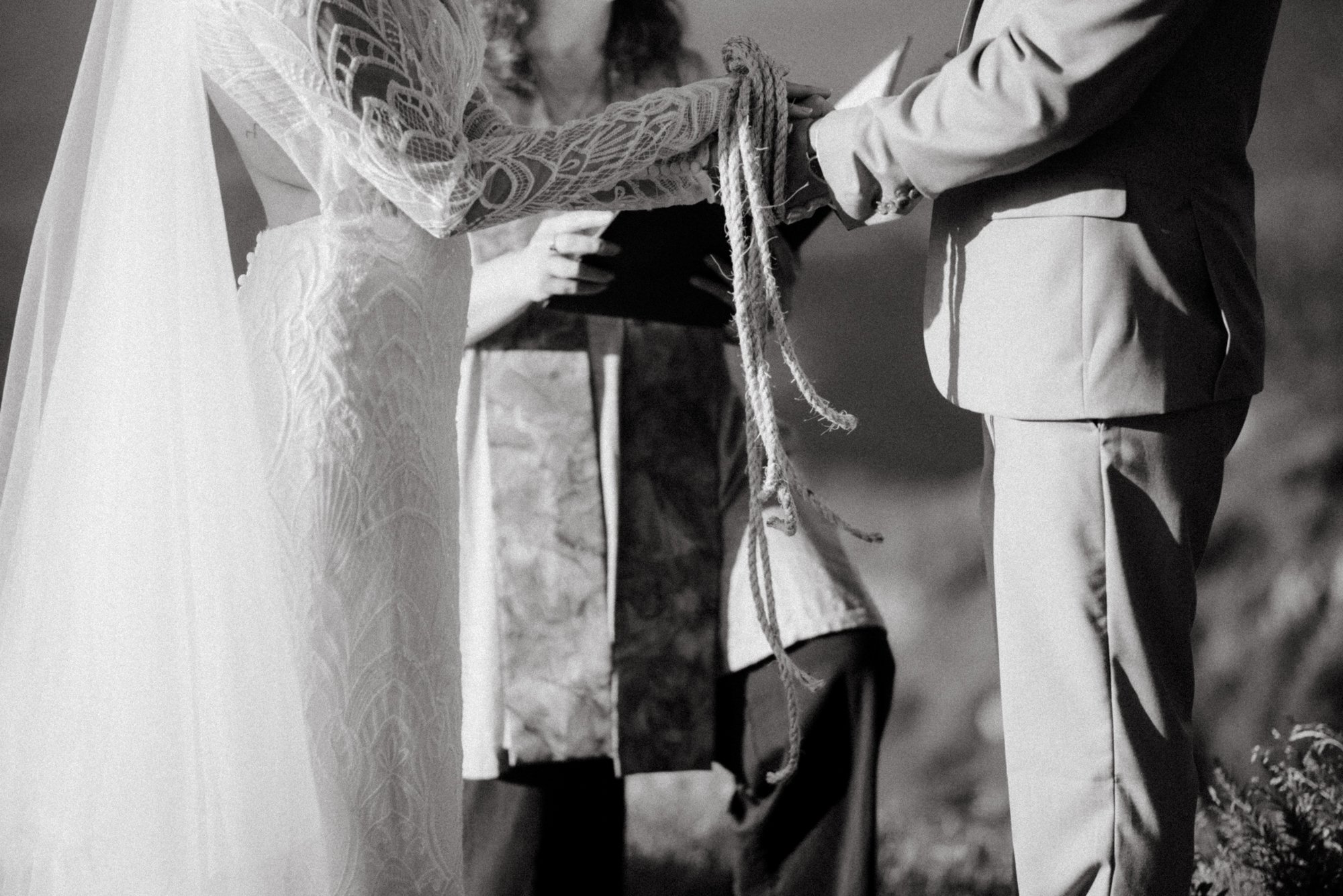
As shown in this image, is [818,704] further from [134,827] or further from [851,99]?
[134,827]

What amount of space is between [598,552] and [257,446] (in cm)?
95

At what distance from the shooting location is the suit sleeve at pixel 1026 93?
1.28 meters

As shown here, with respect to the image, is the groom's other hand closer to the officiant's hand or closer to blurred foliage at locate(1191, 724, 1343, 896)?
the officiant's hand

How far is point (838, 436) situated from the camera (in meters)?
2.60

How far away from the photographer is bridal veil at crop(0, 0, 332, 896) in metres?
1.23

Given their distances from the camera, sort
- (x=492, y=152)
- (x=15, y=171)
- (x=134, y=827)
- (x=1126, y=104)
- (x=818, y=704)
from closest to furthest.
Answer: (x=134, y=827), (x=1126, y=104), (x=492, y=152), (x=818, y=704), (x=15, y=171)

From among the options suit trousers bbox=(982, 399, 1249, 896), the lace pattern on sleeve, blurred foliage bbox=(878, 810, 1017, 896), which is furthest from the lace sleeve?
blurred foliage bbox=(878, 810, 1017, 896)

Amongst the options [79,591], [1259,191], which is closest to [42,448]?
[79,591]

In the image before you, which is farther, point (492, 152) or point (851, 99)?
point (851, 99)

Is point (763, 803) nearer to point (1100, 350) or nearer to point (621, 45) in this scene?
point (1100, 350)

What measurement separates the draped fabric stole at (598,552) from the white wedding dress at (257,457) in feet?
2.34

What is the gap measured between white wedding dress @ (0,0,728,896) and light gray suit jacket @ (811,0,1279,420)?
279 millimetres

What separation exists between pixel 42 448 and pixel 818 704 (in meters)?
1.30

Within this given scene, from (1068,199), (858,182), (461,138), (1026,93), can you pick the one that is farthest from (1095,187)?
(461,138)
